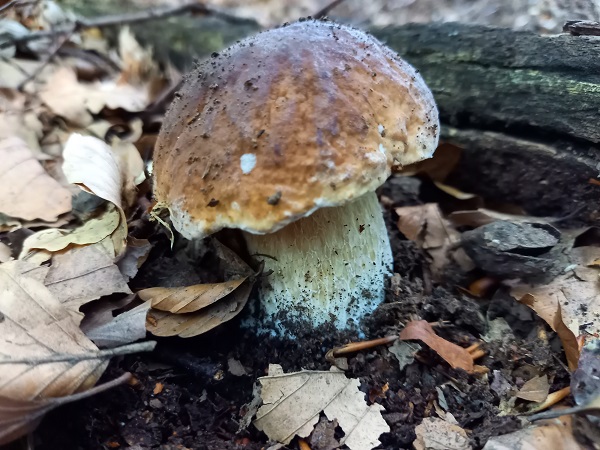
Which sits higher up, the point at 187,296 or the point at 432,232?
the point at 187,296

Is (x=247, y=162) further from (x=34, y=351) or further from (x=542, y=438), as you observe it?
(x=542, y=438)

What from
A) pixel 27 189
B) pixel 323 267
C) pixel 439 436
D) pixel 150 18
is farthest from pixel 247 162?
pixel 150 18

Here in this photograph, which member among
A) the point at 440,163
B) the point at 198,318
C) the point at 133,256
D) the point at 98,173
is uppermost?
the point at 98,173

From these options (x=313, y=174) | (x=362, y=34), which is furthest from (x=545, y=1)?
(x=313, y=174)

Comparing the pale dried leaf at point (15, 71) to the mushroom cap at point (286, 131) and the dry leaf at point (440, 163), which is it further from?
the dry leaf at point (440, 163)

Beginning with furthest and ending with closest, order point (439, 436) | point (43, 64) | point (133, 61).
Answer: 1. point (133, 61)
2. point (43, 64)
3. point (439, 436)

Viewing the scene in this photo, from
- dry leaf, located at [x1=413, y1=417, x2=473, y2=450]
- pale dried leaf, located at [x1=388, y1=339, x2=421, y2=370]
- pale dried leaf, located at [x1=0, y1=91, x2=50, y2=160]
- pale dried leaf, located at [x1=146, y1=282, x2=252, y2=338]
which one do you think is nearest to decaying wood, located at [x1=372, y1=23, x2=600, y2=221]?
pale dried leaf, located at [x1=388, y1=339, x2=421, y2=370]

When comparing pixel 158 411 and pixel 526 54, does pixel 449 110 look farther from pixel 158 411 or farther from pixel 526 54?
pixel 158 411
